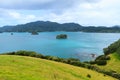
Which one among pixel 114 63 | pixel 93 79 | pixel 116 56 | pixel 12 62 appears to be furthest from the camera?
pixel 116 56

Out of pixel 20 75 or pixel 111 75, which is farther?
pixel 111 75

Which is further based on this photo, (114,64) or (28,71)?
(114,64)

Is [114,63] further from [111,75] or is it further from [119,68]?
[111,75]

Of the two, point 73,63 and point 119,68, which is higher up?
point 73,63

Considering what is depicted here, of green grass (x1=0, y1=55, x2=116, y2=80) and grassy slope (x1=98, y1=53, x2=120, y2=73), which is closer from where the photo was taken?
green grass (x1=0, y1=55, x2=116, y2=80)

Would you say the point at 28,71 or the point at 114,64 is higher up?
the point at 28,71

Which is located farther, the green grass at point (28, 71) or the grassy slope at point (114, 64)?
the grassy slope at point (114, 64)

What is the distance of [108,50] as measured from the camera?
381ft

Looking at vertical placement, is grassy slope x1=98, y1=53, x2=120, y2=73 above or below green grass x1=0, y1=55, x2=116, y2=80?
below

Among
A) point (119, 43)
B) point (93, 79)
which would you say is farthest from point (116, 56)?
point (93, 79)

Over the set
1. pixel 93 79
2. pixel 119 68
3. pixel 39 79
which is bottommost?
pixel 119 68

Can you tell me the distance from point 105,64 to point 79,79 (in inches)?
2304

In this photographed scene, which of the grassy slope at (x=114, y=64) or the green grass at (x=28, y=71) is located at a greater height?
the green grass at (x=28, y=71)

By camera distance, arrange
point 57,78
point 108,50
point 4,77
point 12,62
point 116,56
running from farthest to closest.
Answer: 1. point 108,50
2. point 116,56
3. point 12,62
4. point 57,78
5. point 4,77
